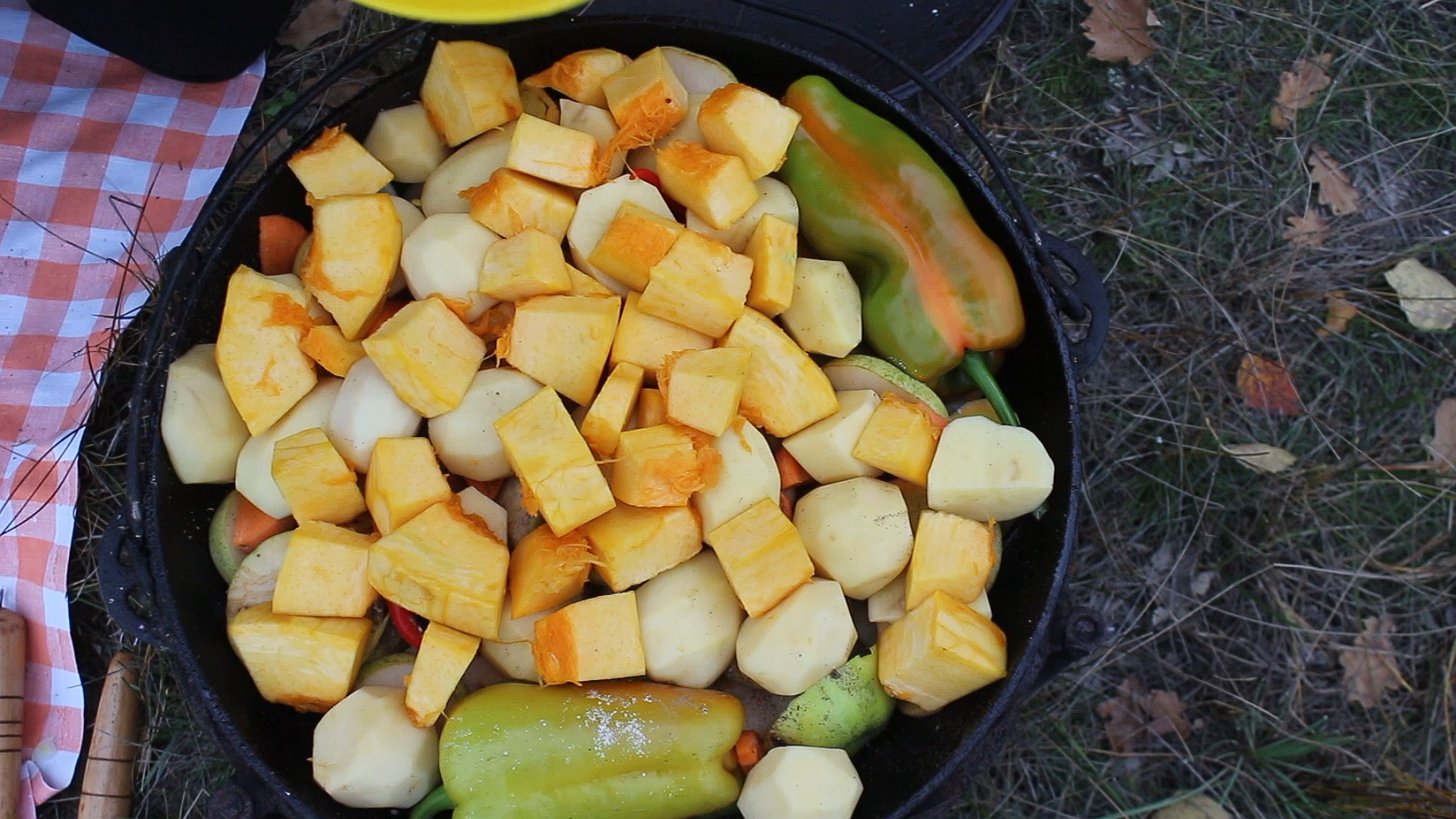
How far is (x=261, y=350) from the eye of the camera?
166cm

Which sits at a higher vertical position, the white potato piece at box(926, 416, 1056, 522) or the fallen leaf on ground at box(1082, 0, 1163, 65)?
the fallen leaf on ground at box(1082, 0, 1163, 65)

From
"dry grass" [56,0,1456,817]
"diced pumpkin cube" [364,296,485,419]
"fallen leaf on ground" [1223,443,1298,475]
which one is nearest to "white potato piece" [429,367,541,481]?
"diced pumpkin cube" [364,296,485,419]

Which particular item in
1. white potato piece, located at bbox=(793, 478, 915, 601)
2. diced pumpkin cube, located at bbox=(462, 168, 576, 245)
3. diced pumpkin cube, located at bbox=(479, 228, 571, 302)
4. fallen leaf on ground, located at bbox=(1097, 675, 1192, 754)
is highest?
diced pumpkin cube, located at bbox=(462, 168, 576, 245)

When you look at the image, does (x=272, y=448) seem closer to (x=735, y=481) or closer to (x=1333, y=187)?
(x=735, y=481)

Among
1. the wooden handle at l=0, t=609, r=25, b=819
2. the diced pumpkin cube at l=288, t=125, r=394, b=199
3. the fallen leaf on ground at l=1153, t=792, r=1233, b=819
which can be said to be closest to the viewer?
the diced pumpkin cube at l=288, t=125, r=394, b=199

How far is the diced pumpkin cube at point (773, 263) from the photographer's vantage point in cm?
168

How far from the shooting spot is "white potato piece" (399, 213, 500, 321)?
166cm

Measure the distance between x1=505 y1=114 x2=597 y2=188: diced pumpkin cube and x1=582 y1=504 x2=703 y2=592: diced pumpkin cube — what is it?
56 cm

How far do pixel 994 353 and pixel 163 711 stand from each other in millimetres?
1916

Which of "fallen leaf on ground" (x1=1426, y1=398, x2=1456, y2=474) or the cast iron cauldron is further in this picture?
"fallen leaf on ground" (x1=1426, y1=398, x2=1456, y2=474)

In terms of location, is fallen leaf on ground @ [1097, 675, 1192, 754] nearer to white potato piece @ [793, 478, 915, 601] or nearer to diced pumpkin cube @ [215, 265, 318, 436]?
white potato piece @ [793, 478, 915, 601]

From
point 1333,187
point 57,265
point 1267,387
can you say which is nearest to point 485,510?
point 57,265

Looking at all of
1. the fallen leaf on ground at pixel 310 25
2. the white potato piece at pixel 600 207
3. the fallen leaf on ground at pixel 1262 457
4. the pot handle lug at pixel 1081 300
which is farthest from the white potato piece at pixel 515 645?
the fallen leaf on ground at pixel 1262 457

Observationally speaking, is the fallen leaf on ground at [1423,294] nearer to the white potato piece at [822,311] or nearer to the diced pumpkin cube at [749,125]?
the white potato piece at [822,311]
